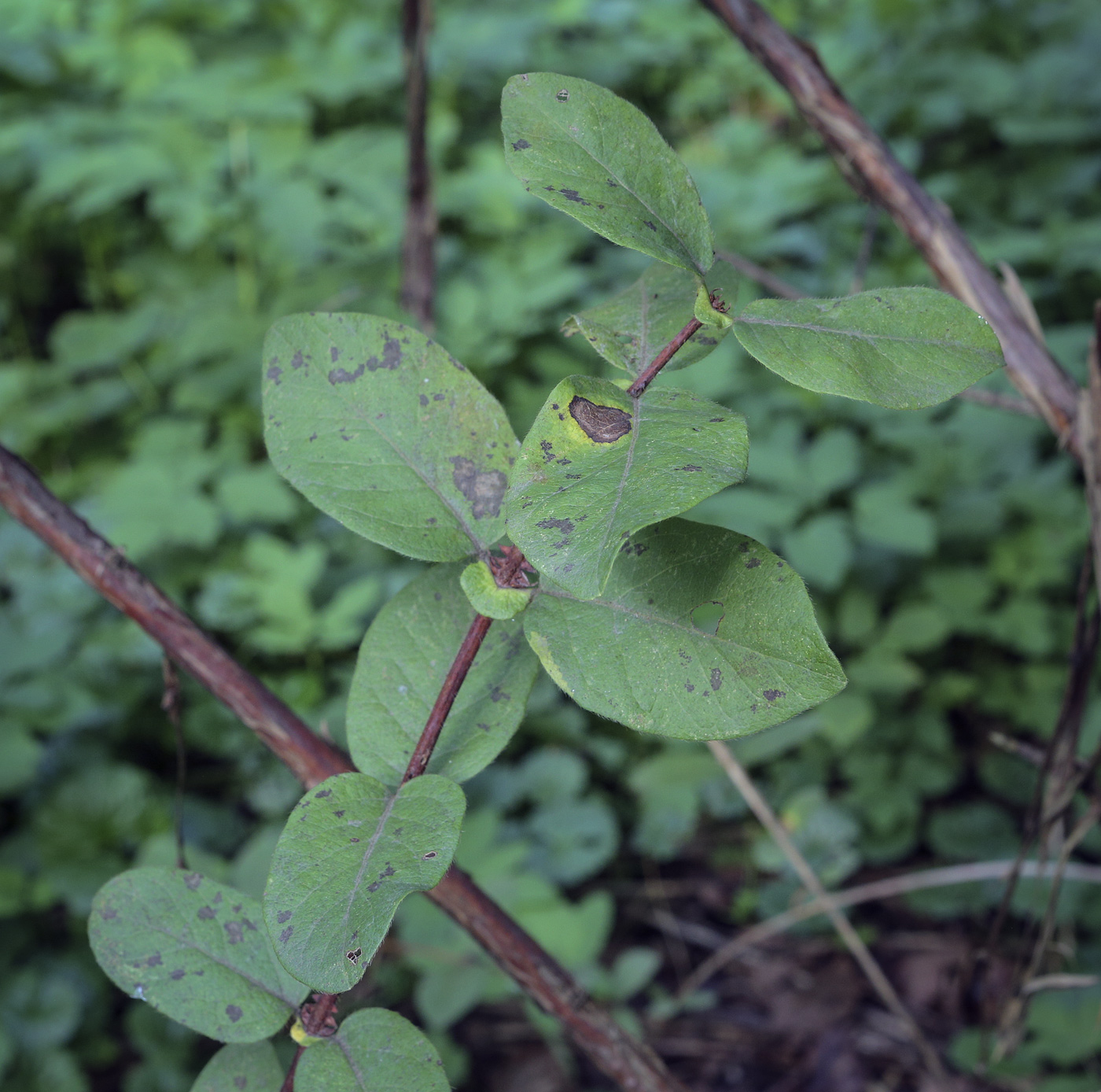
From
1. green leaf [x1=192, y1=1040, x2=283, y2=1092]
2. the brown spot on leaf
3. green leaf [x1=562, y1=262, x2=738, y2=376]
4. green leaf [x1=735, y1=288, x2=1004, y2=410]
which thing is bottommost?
green leaf [x1=192, y1=1040, x2=283, y2=1092]

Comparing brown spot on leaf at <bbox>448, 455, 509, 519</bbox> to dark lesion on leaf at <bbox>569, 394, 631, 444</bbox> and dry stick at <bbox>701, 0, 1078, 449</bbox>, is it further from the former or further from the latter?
dry stick at <bbox>701, 0, 1078, 449</bbox>

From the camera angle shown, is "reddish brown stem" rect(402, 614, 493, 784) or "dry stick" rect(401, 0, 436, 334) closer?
"reddish brown stem" rect(402, 614, 493, 784)

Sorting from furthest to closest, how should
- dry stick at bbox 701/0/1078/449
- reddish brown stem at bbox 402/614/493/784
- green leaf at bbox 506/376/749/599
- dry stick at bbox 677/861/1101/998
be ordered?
dry stick at bbox 677/861/1101/998 → dry stick at bbox 701/0/1078/449 → reddish brown stem at bbox 402/614/493/784 → green leaf at bbox 506/376/749/599

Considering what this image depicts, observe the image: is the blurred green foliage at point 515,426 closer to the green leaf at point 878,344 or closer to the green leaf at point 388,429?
the green leaf at point 388,429

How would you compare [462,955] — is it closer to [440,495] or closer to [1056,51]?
[440,495]

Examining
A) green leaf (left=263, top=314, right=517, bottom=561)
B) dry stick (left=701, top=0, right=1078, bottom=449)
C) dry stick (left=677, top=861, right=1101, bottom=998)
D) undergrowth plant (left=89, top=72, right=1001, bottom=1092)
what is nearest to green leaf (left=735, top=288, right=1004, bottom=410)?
undergrowth plant (left=89, top=72, right=1001, bottom=1092)

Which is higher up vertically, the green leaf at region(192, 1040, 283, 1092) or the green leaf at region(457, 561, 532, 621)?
the green leaf at region(457, 561, 532, 621)

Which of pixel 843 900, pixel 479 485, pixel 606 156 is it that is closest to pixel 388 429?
pixel 479 485
